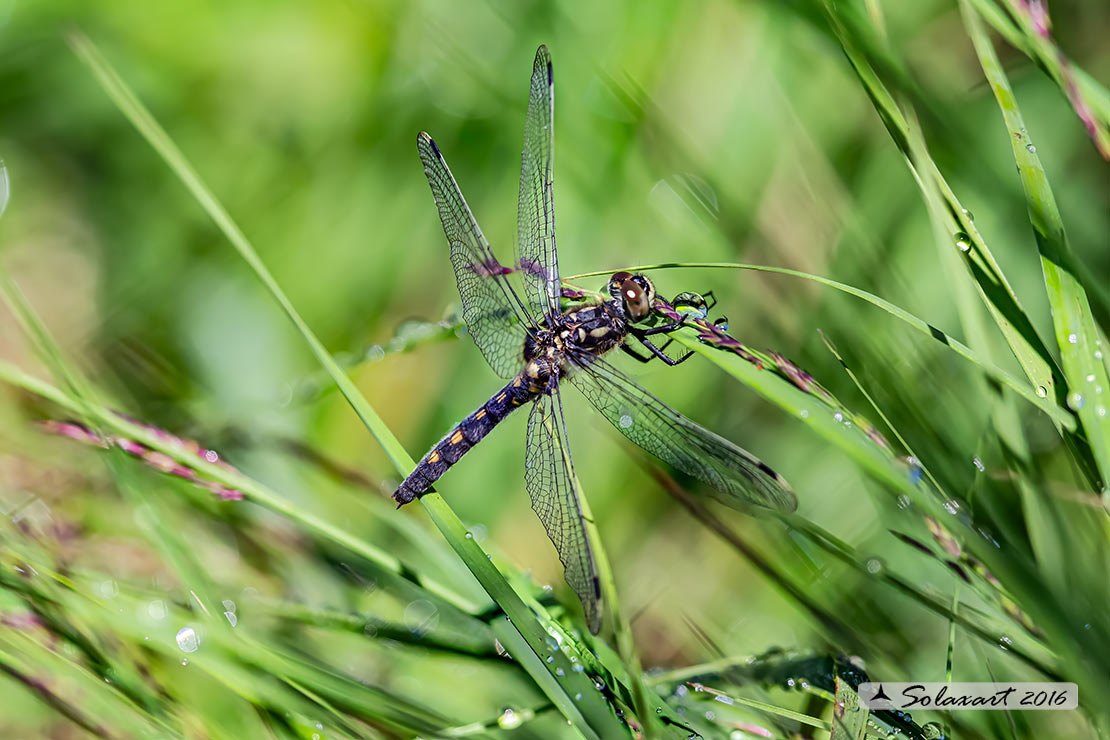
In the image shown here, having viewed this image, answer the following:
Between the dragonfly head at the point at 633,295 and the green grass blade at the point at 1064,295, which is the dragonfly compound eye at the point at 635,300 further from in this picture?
the green grass blade at the point at 1064,295

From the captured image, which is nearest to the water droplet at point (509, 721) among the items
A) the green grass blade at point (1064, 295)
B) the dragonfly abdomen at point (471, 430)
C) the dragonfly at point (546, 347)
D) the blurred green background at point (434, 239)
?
the blurred green background at point (434, 239)

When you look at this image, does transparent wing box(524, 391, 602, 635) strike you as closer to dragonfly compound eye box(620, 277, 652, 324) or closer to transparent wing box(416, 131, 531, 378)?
transparent wing box(416, 131, 531, 378)

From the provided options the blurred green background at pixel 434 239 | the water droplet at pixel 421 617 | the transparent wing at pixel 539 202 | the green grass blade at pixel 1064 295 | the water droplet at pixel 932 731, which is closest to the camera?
the green grass blade at pixel 1064 295

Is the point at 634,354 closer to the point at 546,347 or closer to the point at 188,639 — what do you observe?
the point at 546,347

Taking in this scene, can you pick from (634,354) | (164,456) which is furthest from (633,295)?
(164,456)

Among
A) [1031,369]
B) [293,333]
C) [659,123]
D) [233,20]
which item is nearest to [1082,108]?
[1031,369]
